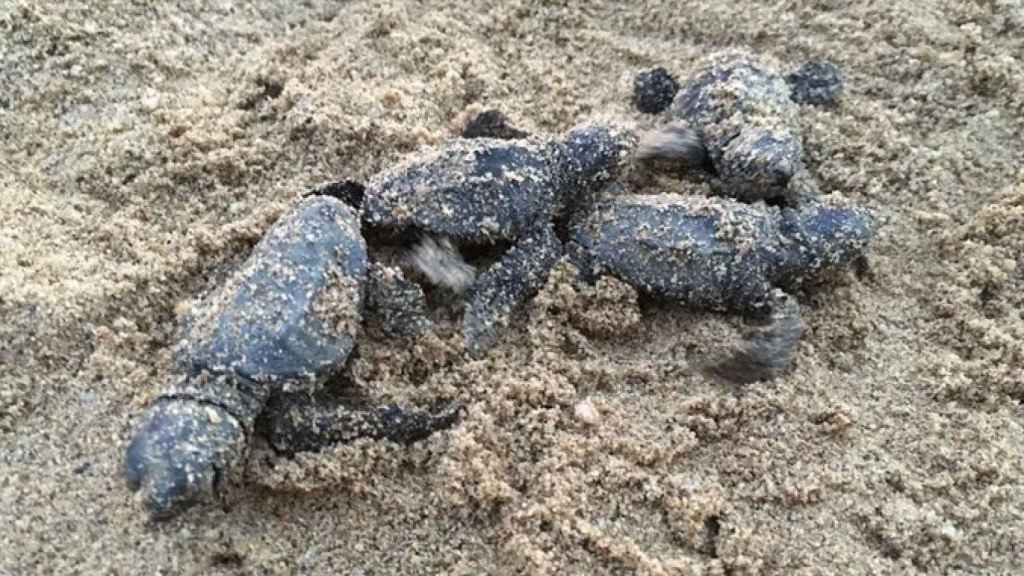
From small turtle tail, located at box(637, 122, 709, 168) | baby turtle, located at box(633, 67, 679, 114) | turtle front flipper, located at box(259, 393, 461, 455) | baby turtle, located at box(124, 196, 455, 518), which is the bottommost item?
turtle front flipper, located at box(259, 393, 461, 455)

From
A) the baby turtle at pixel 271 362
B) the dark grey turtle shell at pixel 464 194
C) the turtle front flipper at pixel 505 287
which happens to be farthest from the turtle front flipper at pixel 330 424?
the dark grey turtle shell at pixel 464 194

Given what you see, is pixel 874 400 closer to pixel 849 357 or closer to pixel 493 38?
pixel 849 357

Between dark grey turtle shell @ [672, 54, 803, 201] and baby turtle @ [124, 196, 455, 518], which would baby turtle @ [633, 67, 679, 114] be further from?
baby turtle @ [124, 196, 455, 518]

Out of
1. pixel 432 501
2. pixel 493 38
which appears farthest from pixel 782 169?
pixel 432 501

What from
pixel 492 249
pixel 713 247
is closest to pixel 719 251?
pixel 713 247

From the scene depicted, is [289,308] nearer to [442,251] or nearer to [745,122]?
[442,251]

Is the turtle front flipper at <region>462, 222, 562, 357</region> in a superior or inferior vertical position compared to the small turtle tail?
inferior

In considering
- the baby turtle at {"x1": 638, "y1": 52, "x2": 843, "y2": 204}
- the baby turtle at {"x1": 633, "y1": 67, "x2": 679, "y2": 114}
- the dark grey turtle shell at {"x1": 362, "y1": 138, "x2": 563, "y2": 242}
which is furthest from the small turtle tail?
the dark grey turtle shell at {"x1": 362, "y1": 138, "x2": 563, "y2": 242}

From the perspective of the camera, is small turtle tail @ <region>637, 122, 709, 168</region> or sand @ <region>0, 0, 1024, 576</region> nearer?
sand @ <region>0, 0, 1024, 576</region>
